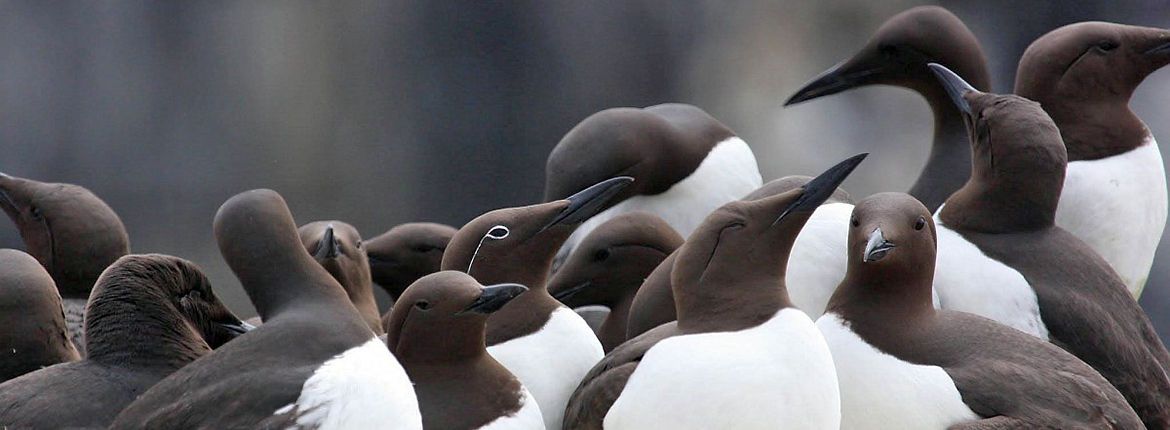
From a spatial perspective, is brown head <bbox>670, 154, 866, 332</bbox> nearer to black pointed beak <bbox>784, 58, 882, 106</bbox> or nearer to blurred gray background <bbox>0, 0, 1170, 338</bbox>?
black pointed beak <bbox>784, 58, 882, 106</bbox>

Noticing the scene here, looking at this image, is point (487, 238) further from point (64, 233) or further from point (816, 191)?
point (64, 233)

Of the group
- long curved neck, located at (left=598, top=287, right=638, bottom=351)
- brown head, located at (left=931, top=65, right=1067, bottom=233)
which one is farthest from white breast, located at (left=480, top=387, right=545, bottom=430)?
brown head, located at (left=931, top=65, right=1067, bottom=233)

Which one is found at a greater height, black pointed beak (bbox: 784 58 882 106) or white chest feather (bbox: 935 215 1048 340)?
black pointed beak (bbox: 784 58 882 106)

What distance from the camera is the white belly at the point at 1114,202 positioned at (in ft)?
23.5

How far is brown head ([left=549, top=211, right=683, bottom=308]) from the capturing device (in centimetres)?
698

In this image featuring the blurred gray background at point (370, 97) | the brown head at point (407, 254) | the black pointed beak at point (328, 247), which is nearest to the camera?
the black pointed beak at point (328, 247)

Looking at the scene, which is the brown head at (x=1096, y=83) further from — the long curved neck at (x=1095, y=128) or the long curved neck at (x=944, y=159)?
the long curved neck at (x=944, y=159)

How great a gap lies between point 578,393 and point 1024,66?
319 cm

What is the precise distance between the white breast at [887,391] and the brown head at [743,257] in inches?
13.1

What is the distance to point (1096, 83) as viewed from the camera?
729 centimetres

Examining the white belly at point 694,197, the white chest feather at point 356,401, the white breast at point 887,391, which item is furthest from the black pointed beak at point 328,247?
the white breast at point 887,391

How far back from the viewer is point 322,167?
16219 mm

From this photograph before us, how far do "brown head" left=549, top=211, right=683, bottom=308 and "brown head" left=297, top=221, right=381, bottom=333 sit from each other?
969 millimetres

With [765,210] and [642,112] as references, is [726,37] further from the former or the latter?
[765,210]
